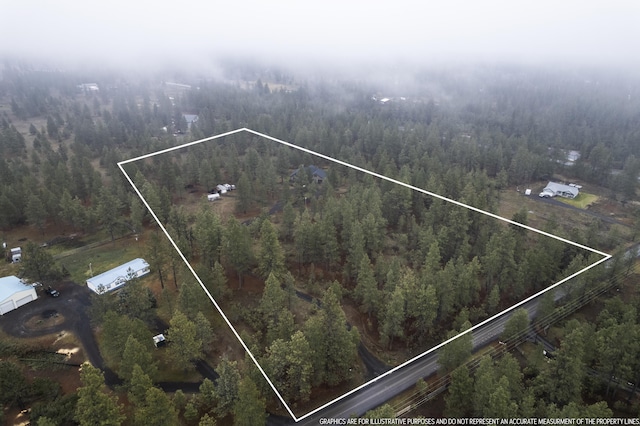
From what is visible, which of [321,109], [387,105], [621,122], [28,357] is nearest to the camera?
[28,357]

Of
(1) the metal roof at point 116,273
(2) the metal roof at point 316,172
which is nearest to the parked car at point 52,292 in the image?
(1) the metal roof at point 116,273

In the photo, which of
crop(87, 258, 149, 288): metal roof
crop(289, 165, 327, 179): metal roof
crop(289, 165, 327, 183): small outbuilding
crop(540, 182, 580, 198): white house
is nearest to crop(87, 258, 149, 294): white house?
crop(87, 258, 149, 288): metal roof

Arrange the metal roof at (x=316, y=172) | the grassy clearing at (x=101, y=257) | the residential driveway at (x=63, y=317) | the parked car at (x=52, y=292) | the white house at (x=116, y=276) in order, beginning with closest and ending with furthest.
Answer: the residential driveway at (x=63, y=317) < the white house at (x=116, y=276) < the parked car at (x=52, y=292) < the metal roof at (x=316, y=172) < the grassy clearing at (x=101, y=257)

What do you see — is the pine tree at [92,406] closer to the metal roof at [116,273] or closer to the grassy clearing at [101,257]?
the metal roof at [116,273]

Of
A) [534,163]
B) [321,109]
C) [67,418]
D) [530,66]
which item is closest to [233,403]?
[67,418]

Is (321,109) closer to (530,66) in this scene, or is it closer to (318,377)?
(318,377)

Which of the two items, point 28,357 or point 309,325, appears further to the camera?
point 28,357

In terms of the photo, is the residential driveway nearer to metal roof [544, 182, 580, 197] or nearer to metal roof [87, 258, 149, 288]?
metal roof [87, 258, 149, 288]
